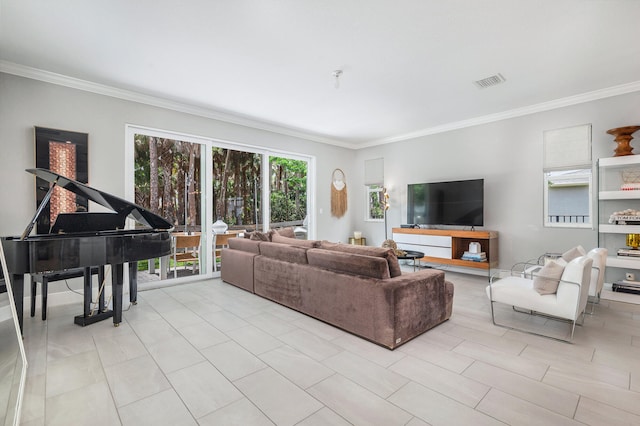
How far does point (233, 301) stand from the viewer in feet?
12.6

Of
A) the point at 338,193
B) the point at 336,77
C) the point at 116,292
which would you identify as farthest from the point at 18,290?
the point at 338,193

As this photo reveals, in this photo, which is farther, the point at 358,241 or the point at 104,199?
the point at 358,241

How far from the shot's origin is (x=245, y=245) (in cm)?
433

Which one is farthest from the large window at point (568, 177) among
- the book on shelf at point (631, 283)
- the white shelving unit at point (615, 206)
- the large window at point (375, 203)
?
the large window at point (375, 203)

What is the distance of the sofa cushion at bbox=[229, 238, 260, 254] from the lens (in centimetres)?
412

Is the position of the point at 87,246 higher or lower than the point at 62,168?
lower

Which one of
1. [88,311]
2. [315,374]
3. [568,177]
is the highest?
[568,177]

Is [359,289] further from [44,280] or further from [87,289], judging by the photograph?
[44,280]

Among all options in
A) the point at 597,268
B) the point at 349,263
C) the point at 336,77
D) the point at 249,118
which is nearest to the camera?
the point at 349,263

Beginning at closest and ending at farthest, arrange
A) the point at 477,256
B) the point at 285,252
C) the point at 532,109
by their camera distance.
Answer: the point at 285,252 < the point at 532,109 < the point at 477,256

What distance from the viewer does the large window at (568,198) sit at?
439 centimetres

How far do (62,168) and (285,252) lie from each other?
2.99 metres

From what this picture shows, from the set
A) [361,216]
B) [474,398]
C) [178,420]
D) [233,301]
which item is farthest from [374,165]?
[178,420]

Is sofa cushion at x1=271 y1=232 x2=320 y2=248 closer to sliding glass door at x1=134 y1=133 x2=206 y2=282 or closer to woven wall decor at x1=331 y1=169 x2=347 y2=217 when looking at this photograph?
sliding glass door at x1=134 y1=133 x2=206 y2=282
